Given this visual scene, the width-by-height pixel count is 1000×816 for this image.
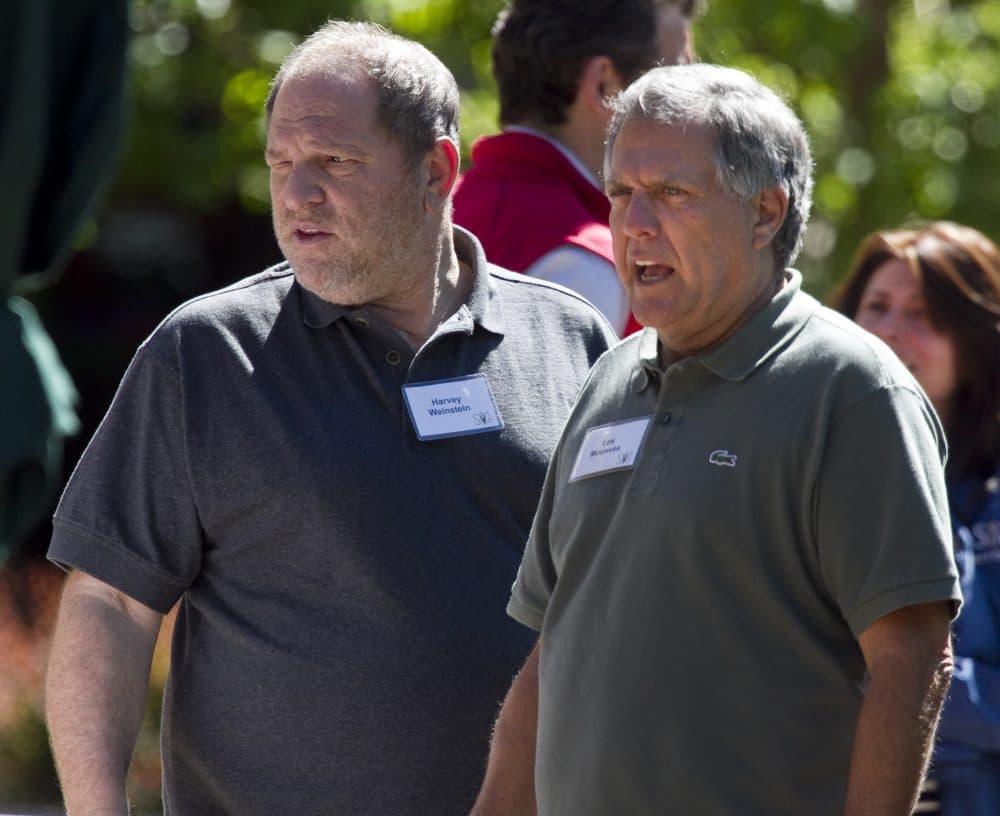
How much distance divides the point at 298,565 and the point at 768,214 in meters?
1.00

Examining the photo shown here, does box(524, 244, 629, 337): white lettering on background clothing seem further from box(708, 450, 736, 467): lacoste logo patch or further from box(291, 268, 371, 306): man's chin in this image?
box(708, 450, 736, 467): lacoste logo patch

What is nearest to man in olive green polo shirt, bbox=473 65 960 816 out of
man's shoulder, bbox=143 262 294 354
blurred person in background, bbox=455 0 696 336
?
man's shoulder, bbox=143 262 294 354

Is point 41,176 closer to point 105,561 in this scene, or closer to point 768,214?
point 105,561

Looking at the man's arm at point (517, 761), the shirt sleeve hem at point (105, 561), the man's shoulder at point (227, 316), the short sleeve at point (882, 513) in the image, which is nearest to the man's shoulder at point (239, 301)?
the man's shoulder at point (227, 316)

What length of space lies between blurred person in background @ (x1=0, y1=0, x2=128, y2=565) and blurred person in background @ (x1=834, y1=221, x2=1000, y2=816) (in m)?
2.19

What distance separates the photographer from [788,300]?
7.89 feet

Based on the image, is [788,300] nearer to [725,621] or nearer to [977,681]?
[725,621]

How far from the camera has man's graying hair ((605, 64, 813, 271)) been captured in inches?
93.0

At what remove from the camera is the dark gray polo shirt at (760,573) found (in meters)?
2.17

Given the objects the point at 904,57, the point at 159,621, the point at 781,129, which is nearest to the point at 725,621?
the point at 781,129

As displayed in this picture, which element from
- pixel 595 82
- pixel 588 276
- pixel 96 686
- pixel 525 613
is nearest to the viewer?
pixel 525 613

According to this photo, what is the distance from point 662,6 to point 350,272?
1386 mm

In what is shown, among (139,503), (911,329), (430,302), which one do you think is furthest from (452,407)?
(911,329)

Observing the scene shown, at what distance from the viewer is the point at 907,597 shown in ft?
6.95
